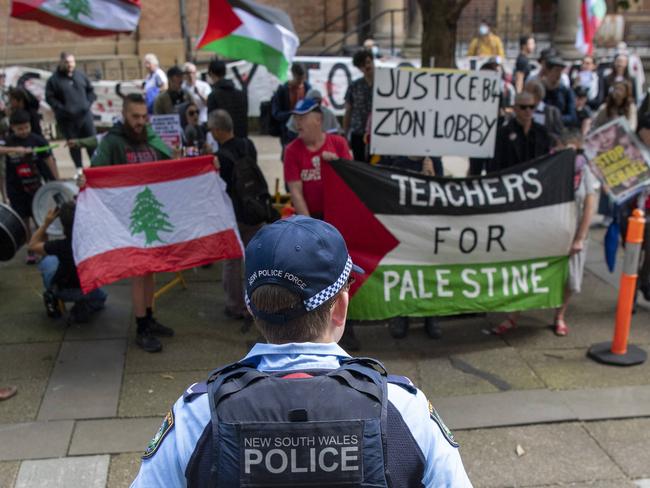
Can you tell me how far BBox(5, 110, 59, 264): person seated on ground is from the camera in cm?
758

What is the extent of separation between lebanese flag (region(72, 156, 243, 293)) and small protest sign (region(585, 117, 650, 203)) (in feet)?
9.49

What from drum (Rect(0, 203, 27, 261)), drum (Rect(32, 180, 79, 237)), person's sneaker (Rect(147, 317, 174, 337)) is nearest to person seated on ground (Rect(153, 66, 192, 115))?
drum (Rect(32, 180, 79, 237))

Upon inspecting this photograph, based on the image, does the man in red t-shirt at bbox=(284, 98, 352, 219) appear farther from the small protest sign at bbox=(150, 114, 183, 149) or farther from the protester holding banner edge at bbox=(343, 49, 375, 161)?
the small protest sign at bbox=(150, 114, 183, 149)

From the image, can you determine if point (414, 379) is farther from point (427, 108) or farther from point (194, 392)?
point (194, 392)

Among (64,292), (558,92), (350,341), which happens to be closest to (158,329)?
(64,292)

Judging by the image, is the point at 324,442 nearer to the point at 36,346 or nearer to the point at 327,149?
the point at 327,149

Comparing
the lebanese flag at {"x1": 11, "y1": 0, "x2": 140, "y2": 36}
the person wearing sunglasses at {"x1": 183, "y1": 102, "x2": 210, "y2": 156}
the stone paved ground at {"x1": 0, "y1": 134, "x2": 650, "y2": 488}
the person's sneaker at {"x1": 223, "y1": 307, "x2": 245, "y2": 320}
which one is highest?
the lebanese flag at {"x1": 11, "y1": 0, "x2": 140, "y2": 36}

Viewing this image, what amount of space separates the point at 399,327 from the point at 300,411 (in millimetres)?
4436

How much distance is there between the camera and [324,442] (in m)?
1.51

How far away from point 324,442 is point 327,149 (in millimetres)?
4190

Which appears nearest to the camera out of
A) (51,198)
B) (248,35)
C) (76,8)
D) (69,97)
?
(248,35)

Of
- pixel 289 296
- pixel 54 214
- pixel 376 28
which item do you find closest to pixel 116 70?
pixel 376 28

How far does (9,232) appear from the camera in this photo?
6.42 metres

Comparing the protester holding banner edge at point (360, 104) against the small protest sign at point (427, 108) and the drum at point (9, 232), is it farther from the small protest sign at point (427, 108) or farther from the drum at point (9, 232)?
the drum at point (9, 232)
